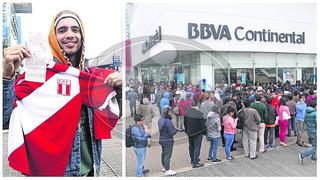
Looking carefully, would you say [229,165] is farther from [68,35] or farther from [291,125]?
[68,35]

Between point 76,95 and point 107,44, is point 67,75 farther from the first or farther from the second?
point 107,44

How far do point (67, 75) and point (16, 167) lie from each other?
2.35 ft

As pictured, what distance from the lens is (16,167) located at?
5.79 ft

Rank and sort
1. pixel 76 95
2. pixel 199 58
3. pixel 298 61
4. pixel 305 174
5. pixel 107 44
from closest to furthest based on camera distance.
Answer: pixel 199 58
pixel 76 95
pixel 107 44
pixel 305 174
pixel 298 61

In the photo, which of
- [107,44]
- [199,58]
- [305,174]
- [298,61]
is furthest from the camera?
[298,61]

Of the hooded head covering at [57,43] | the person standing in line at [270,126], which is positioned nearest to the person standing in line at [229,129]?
the person standing in line at [270,126]

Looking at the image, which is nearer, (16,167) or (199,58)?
(199,58)

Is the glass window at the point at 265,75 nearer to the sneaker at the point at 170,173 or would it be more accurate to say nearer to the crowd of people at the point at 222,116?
the crowd of people at the point at 222,116

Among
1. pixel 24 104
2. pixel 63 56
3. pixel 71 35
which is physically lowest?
pixel 24 104

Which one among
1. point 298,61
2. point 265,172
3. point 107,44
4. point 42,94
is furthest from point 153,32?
point 298,61

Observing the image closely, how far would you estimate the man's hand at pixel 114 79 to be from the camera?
1.76 m

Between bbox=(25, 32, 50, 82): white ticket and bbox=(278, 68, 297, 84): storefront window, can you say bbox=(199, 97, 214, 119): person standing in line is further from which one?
bbox=(278, 68, 297, 84): storefront window

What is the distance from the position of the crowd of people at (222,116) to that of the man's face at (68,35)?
0.47m

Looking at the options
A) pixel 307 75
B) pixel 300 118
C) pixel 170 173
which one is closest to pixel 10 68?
pixel 170 173
